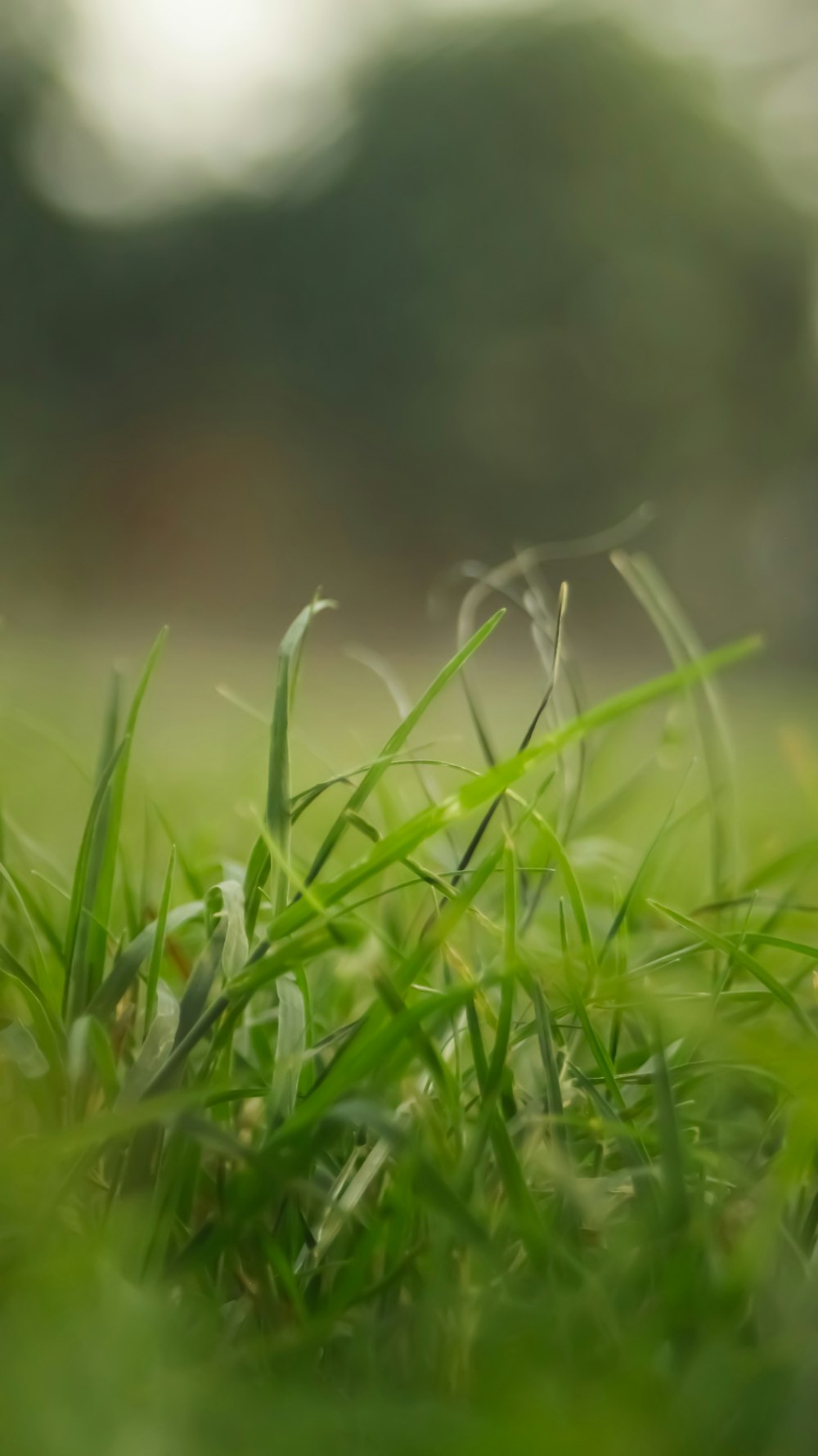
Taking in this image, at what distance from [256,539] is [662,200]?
2783 millimetres

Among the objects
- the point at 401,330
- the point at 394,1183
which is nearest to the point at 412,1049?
the point at 394,1183

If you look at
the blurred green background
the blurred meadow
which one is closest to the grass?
the blurred meadow

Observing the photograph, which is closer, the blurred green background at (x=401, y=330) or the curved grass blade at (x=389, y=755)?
the curved grass blade at (x=389, y=755)

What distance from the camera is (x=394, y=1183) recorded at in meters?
0.23

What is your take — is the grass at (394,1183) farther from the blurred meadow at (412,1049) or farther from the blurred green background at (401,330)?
the blurred green background at (401,330)

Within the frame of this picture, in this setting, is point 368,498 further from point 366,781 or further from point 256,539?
point 366,781

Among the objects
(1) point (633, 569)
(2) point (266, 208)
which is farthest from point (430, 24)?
(1) point (633, 569)

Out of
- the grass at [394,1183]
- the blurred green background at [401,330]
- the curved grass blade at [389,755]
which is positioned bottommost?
the grass at [394,1183]

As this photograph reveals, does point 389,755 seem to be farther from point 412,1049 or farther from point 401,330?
point 401,330

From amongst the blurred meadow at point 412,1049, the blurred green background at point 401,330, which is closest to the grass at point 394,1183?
the blurred meadow at point 412,1049

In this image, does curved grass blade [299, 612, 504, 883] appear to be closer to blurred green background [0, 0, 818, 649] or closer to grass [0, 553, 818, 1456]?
grass [0, 553, 818, 1456]

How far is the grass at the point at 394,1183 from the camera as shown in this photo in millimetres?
173

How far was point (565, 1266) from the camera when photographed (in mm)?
221

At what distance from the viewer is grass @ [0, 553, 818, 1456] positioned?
0.17 metres
